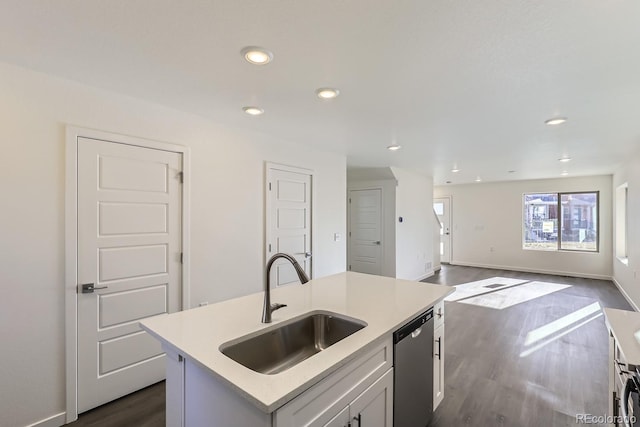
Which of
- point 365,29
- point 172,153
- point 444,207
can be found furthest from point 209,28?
point 444,207

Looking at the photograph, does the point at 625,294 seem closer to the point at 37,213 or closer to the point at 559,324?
the point at 559,324

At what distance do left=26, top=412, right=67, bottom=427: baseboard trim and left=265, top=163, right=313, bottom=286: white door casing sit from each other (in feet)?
6.33

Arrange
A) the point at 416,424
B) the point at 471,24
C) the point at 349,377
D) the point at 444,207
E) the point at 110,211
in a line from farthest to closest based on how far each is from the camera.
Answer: the point at 444,207
the point at 110,211
the point at 416,424
the point at 471,24
the point at 349,377

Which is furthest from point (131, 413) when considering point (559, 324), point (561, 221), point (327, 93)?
point (561, 221)

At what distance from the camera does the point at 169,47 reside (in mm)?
1607

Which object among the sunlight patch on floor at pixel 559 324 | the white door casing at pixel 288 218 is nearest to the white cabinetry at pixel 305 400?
the white door casing at pixel 288 218

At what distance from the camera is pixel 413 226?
20.8ft

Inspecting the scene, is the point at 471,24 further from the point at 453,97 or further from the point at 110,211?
the point at 110,211

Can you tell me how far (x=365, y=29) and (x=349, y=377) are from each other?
1.59m

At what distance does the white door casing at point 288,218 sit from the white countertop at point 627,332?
2751 millimetres

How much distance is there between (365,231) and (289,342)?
458cm

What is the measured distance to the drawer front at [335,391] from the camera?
3.22 ft

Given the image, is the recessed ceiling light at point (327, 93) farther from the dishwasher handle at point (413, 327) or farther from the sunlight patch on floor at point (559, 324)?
the sunlight patch on floor at point (559, 324)

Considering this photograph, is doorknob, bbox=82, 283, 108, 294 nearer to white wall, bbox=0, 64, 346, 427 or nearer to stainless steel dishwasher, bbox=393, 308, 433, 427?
white wall, bbox=0, 64, 346, 427
